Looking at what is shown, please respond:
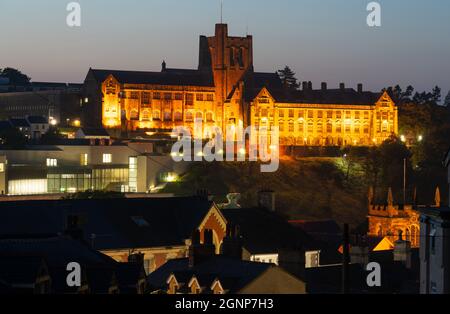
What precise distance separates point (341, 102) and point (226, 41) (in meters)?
Answer: 13.9

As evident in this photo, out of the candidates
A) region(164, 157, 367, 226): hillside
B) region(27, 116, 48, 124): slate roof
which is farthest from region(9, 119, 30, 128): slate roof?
region(164, 157, 367, 226): hillside

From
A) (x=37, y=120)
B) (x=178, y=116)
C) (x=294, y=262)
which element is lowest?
(x=294, y=262)

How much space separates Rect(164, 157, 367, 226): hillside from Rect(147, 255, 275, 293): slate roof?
6801 cm

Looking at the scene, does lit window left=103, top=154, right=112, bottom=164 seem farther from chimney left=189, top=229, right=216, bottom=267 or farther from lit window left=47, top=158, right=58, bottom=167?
chimney left=189, top=229, right=216, bottom=267

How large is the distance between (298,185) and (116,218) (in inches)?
2720

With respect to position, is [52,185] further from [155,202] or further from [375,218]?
[155,202]

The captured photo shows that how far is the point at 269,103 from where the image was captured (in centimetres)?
13975

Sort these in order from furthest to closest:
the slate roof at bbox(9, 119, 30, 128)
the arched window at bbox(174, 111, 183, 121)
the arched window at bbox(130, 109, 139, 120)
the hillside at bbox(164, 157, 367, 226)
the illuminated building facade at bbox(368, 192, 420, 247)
Answer: 1. the arched window at bbox(174, 111, 183, 121)
2. the arched window at bbox(130, 109, 139, 120)
3. the slate roof at bbox(9, 119, 30, 128)
4. the hillside at bbox(164, 157, 367, 226)
5. the illuminated building facade at bbox(368, 192, 420, 247)

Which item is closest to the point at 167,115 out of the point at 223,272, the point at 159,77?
the point at 159,77

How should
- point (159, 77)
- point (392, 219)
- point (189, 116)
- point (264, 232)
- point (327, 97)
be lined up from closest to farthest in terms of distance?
point (264, 232) → point (392, 219) → point (189, 116) → point (159, 77) → point (327, 97)

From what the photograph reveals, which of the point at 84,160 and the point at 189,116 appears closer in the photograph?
the point at 84,160

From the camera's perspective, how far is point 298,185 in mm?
128000

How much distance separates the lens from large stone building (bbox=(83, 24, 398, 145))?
5340 inches

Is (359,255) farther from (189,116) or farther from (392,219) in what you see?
(189,116)
